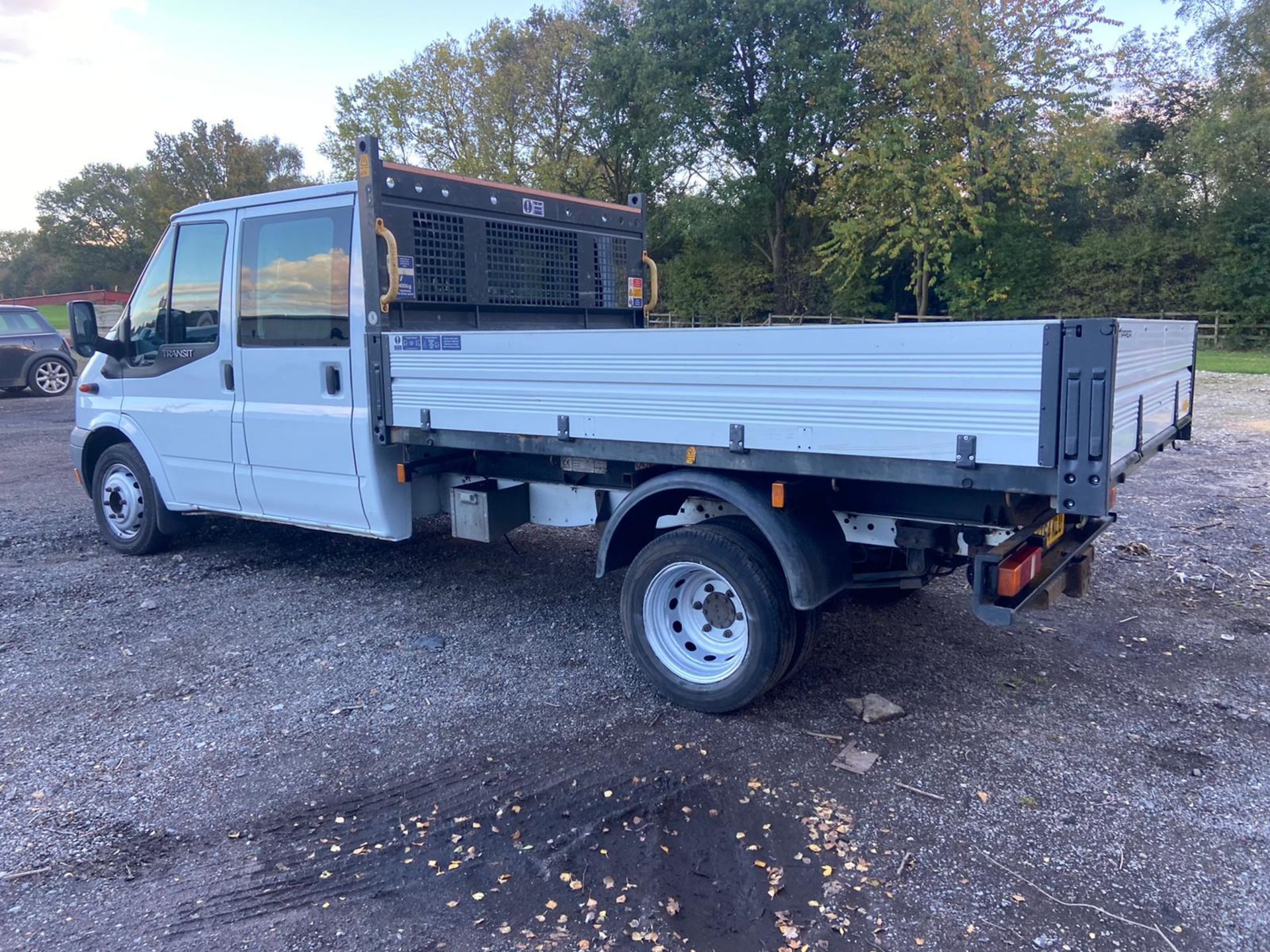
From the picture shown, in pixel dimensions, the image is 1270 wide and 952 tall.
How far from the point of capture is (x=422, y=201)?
5.71m

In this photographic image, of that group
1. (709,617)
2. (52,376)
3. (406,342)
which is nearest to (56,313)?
(52,376)

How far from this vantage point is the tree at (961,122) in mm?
25109

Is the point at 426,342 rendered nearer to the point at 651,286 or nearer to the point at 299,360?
the point at 299,360

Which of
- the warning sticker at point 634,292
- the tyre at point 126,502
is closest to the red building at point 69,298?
the tyre at point 126,502

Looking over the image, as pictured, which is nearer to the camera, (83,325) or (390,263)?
(390,263)

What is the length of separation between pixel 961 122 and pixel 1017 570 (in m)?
25.4

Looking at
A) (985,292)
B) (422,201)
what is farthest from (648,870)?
(985,292)

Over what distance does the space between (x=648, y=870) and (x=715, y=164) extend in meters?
31.3

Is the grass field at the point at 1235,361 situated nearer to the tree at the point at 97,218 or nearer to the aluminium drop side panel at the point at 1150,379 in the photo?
the aluminium drop side panel at the point at 1150,379

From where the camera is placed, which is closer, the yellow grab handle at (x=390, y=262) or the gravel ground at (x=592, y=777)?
the gravel ground at (x=592, y=777)

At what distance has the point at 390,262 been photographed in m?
5.42

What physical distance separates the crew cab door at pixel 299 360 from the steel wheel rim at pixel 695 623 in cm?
211

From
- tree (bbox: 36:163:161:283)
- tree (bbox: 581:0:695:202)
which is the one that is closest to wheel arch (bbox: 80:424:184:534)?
tree (bbox: 581:0:695:202)

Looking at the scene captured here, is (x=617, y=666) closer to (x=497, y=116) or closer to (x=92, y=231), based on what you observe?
(x=497, y=116)
